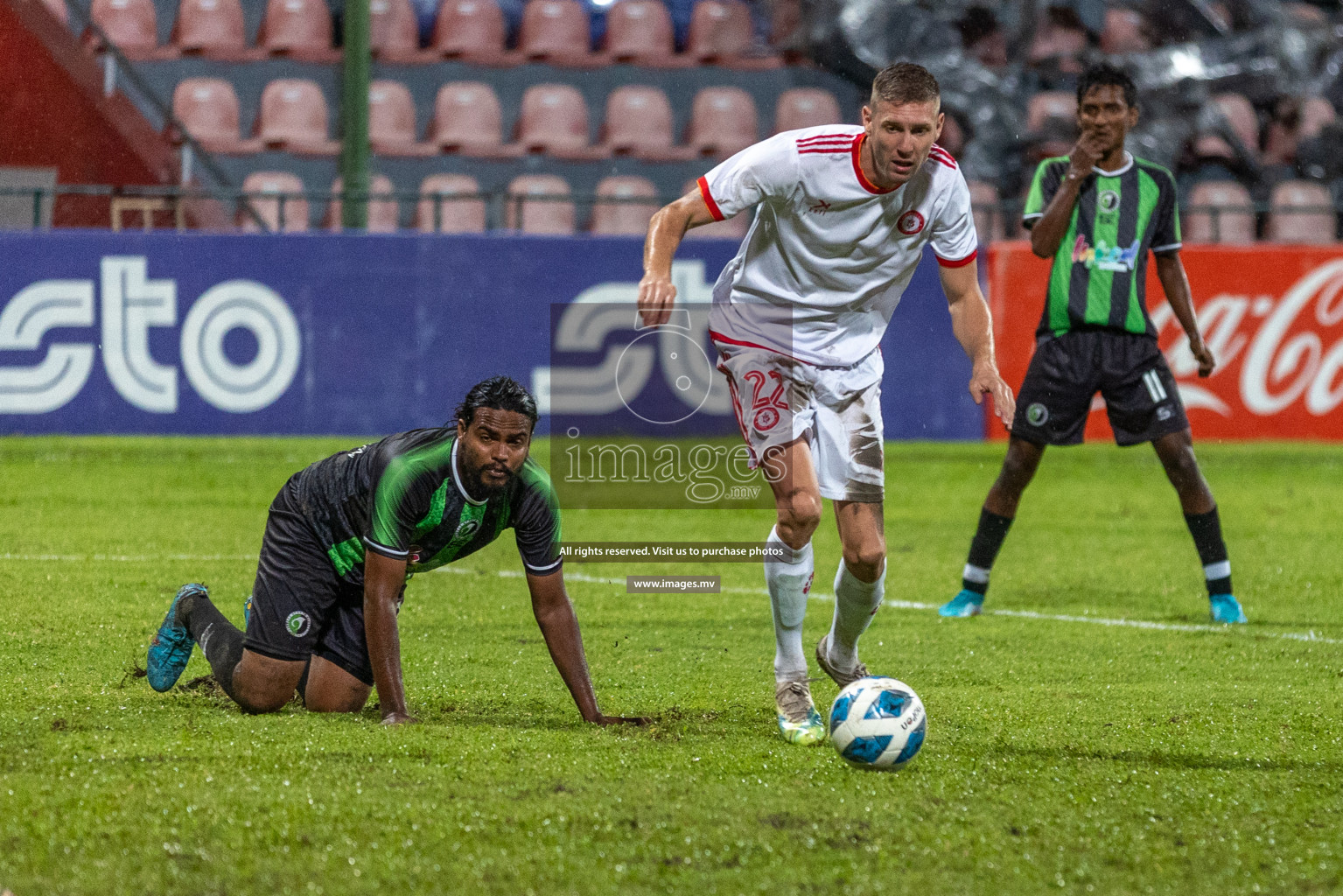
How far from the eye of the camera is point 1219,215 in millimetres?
14320

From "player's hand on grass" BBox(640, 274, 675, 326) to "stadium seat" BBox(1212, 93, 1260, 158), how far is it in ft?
47.8

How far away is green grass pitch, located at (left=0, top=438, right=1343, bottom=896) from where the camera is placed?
3250mm

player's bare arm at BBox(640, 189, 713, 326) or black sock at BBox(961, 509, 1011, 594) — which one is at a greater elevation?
player's bare arm at BBox(640, 189, 713, 326)

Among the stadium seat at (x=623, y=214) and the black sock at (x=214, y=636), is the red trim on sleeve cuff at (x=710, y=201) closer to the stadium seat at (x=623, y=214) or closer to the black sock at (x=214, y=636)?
the black sock at (x=214, y=636)

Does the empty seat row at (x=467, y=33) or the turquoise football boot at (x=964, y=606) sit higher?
the empty seat row at (x=467, y=33)

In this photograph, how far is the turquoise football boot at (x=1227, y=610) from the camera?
6832mm

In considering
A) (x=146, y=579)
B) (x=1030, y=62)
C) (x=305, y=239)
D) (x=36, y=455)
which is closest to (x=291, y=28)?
(x=305, y=239)

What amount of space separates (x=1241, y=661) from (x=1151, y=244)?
80.5 inches

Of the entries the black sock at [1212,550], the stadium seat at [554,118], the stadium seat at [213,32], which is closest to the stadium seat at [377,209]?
the stadium seat at [554,118]

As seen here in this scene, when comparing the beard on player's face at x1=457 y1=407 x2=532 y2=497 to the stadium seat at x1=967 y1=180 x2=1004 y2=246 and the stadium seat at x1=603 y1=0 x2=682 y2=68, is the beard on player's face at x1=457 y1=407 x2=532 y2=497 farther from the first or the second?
the stadium seat at x1=603 y1=0 x2=682 y2=68

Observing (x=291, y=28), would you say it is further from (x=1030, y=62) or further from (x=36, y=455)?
(x=1030, y=62)

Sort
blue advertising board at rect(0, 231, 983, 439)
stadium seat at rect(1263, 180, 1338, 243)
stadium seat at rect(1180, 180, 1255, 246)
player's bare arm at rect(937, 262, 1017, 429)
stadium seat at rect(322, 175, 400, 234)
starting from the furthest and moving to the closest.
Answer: stadium seat at rect(1263, 180, 1338, 243) < stadium seat at rect(1180, 180, 1255, 246) < stadium seat at rect(322, 175, 400, 234) < blue advertising board at rect(0, 231, 983, 439) < player's bare arm at rect(937, 262, 1017, 429)

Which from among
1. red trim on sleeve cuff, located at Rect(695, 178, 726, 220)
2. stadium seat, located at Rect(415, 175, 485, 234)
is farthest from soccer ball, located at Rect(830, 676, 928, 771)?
stadium seat, located at Rect(415, 175, 485, 234)

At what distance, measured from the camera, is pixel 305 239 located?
12422mm
